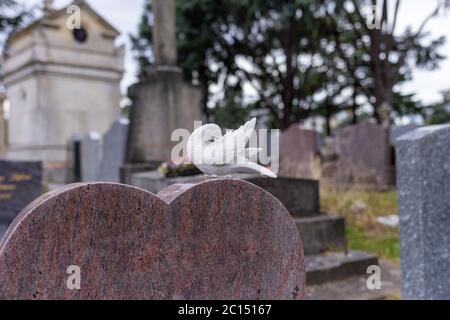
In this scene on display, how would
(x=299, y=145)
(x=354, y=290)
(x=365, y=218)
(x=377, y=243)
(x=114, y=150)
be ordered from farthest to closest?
(x=299, y=145), (x=114, y=150), (x=365, y=218), (x=377, y=243), (x=354, y=290)

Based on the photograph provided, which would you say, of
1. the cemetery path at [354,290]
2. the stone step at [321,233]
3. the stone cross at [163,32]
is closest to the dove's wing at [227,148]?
the cemetery path at [354,290]

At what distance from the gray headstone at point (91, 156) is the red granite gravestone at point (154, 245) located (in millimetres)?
9961

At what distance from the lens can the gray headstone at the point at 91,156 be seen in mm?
12103

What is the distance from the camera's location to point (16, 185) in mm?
7090

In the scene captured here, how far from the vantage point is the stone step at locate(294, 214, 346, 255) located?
524 centimetres

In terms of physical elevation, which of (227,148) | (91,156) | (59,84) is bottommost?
(227,148)

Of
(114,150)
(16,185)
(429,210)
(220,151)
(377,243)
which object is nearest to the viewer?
(220,151)

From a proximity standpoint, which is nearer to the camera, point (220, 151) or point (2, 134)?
point (220, 151)

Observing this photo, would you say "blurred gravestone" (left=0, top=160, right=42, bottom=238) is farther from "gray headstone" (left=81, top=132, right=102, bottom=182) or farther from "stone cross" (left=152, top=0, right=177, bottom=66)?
"gray headstone" (left=81, top=132, right=102, bottom=182)

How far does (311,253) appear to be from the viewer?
5285 mm

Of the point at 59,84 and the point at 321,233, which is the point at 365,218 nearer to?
the point at 321,233

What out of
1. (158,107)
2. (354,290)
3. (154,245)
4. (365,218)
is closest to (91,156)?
(158,107)

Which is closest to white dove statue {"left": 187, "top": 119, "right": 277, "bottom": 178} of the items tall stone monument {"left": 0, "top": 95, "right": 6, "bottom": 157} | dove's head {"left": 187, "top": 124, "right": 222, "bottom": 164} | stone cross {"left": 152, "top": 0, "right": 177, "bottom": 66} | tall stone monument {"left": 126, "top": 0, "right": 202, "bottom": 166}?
dove's head {"left": 187, "top": 124, "right": 222, "bottom": 164}

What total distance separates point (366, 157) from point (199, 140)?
948cm
